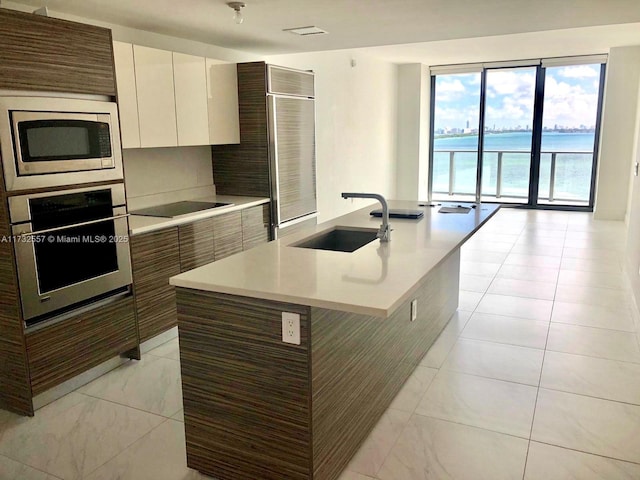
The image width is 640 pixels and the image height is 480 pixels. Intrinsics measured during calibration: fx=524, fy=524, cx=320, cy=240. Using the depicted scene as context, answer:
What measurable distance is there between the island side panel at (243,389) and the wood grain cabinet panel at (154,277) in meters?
1.22

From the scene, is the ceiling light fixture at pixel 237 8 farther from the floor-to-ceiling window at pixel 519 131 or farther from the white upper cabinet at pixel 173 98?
the floor-to-ceiling window at pixel 519 131

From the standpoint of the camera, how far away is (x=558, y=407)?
9.03 ft

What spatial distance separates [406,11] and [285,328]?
8.29ft

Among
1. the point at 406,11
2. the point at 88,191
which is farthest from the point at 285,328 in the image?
the point at 406,11

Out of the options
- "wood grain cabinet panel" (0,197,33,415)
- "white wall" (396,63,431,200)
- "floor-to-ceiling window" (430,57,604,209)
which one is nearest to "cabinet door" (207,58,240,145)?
"wood grain cabinet panel" (0,197,33,415)

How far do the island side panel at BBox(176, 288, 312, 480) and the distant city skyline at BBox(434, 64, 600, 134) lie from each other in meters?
8.18

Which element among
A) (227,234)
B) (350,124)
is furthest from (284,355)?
(350,124)

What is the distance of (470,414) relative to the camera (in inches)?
106

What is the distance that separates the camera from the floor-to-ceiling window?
8.56 m

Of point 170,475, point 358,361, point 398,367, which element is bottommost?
point 170,475

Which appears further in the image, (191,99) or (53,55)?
(191,99)

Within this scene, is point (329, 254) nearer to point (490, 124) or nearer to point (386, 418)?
point (386, 418)

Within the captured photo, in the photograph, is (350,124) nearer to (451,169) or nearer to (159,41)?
(451,169)

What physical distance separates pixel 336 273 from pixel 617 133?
7176 millimetres
